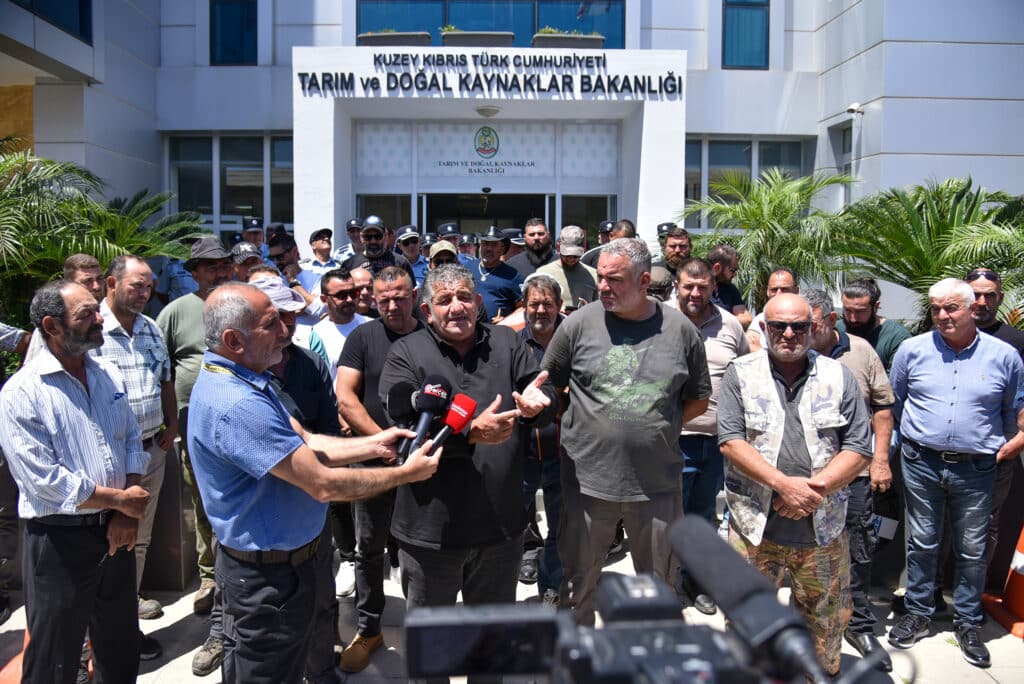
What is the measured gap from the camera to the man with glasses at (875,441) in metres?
4.83

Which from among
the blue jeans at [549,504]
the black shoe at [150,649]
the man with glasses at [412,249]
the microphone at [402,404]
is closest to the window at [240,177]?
the man with glasses at [412,249]

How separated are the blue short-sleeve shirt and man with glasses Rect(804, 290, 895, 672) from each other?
3.20m

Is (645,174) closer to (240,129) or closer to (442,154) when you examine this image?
(442,154)

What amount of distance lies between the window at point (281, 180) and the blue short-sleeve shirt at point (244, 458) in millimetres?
13425

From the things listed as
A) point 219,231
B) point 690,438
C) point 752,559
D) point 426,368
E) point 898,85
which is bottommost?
point 752,559

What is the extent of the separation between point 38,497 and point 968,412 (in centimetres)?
495

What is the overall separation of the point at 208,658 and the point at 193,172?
43.5 ft

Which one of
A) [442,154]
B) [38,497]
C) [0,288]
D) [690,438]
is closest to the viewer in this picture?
[38,497]

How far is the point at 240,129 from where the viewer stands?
15.4m

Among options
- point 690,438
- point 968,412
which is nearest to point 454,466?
point 690,438

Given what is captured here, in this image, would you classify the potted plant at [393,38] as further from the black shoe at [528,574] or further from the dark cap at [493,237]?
the black shoe at [528,574]

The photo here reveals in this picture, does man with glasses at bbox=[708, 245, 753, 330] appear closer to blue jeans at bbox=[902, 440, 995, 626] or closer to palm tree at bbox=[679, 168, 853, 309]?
blue jeans at bbox=[902, 440, 995, 626]

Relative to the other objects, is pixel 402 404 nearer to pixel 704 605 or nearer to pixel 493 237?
pixel 704 605

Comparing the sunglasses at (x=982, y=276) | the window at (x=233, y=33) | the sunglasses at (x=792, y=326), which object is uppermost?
the window at (x=233, y=33)
